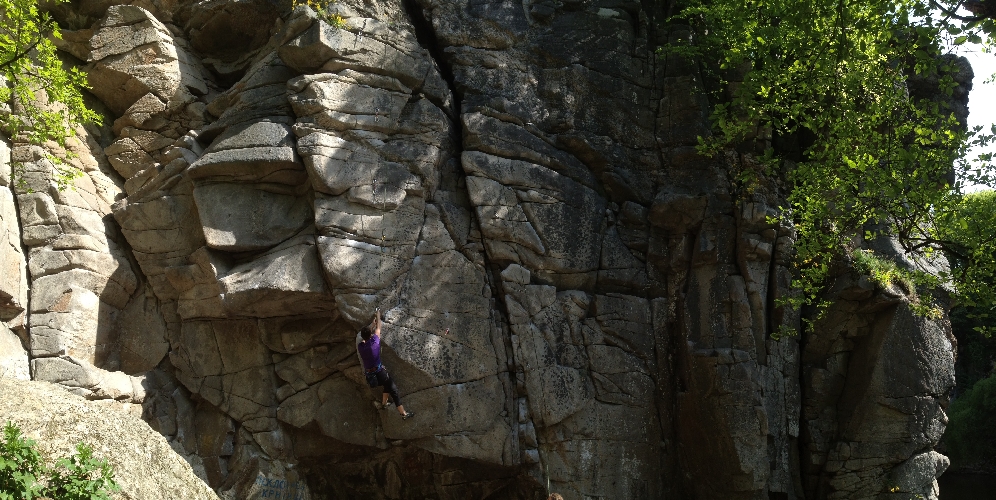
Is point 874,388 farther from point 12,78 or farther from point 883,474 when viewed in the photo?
point 12,78

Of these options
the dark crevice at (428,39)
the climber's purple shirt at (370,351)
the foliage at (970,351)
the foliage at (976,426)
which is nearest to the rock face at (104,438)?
the climber's purple shirt at (370,351)

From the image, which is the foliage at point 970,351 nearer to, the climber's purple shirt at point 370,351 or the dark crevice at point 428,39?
the dark crevice at point 428,39

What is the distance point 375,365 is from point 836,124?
29.3 ft

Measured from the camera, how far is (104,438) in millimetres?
6961

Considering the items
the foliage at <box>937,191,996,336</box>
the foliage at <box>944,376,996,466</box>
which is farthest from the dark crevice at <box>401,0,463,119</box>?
the foliage at <box>944,376,996,466</box>

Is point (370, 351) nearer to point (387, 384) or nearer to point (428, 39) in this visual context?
point (387, 384)

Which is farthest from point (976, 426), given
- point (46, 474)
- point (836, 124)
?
point (46, 474)

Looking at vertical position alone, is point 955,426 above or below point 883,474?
above

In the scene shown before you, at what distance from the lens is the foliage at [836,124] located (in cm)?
1229

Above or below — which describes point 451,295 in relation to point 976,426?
above

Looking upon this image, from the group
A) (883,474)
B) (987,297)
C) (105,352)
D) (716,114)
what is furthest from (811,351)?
(105,352)

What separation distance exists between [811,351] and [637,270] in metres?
3.79

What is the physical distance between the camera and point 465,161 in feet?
47.3

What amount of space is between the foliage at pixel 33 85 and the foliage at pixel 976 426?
2415cm
